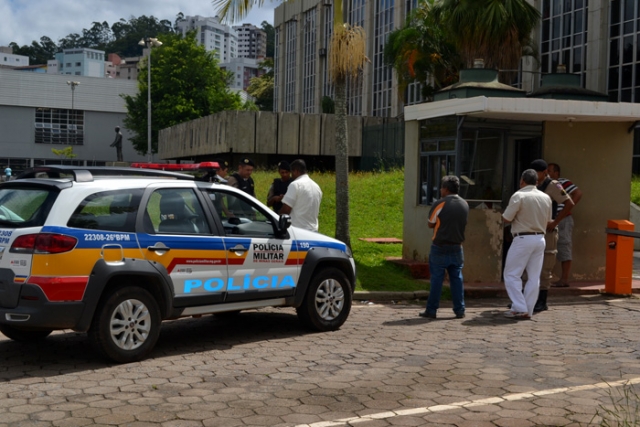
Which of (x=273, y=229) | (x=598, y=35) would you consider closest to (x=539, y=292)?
(x=273, y=229)

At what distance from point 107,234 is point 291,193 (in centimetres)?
353

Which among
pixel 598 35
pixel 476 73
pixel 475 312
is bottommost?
pixel 475 312

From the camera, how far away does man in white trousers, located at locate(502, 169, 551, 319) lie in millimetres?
10016

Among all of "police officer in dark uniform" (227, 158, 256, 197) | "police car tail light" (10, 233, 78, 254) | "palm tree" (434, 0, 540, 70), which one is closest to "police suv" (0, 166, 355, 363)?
"police car tail light" (10, 233, 78, 254)

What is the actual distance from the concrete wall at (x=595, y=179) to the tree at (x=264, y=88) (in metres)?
74.7

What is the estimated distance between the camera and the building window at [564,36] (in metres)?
32.8

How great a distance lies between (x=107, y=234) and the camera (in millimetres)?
7086

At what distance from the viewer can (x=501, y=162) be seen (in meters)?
13.9

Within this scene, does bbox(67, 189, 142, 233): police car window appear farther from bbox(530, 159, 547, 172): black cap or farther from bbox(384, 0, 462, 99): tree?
bbox(384, 0, 462, 99): tree

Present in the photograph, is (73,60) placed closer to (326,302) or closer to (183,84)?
(183,84)

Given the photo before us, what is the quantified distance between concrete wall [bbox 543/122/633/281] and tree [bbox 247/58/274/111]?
7465cm

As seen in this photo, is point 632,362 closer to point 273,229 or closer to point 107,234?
point 273,229

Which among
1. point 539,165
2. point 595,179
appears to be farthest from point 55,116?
point 539,165

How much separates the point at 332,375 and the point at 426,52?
2432cm
